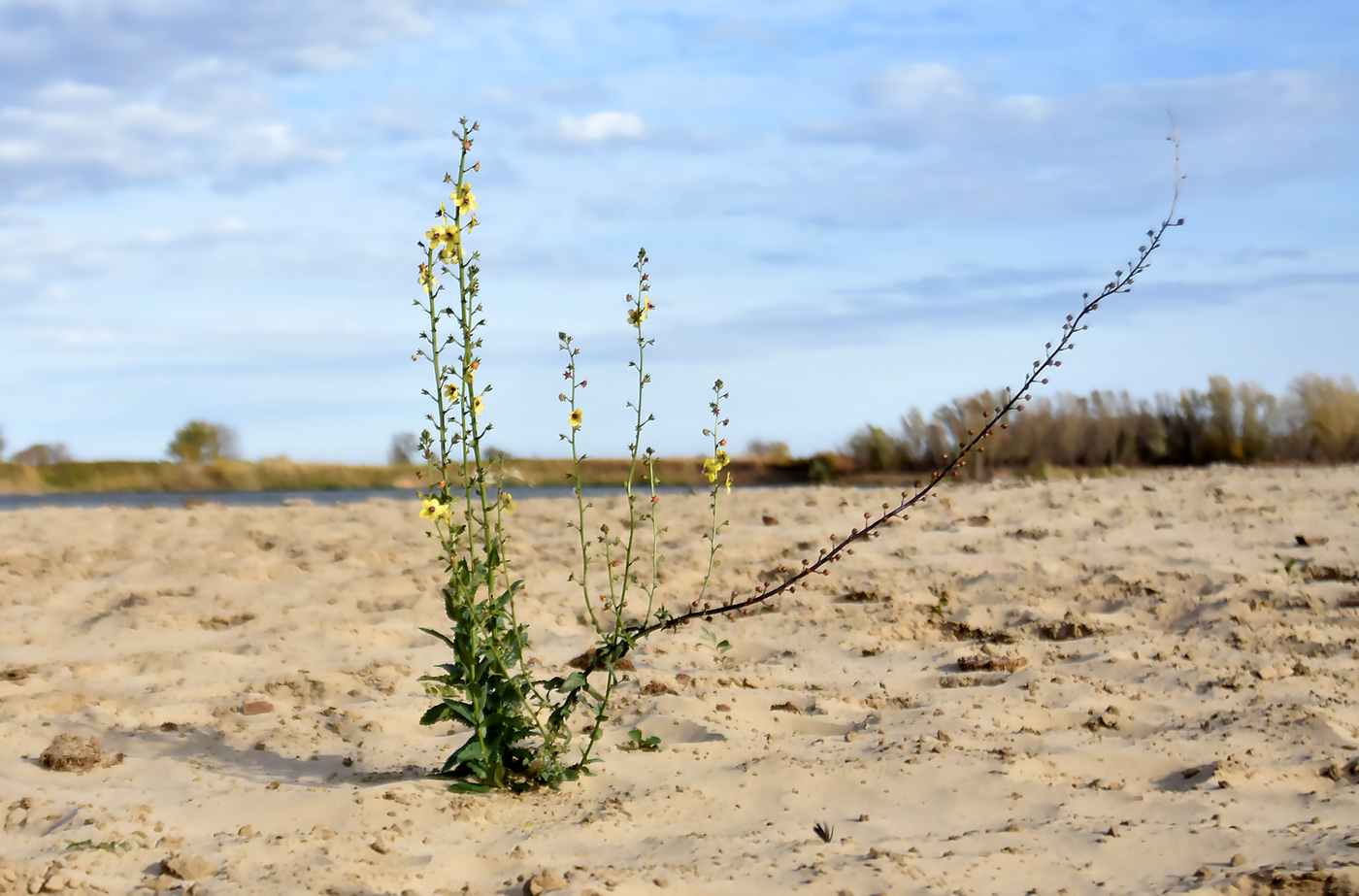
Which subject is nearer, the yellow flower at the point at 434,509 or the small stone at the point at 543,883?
the small stone at the point at 543,883

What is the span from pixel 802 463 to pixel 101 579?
9732 mm

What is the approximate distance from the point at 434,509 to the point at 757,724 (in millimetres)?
1460

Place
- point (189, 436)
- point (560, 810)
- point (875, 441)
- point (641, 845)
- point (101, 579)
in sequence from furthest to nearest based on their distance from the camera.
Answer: point (189, 436) → point (875, 441) → point (101, 579) → point (560, 810) → point (641, 845)

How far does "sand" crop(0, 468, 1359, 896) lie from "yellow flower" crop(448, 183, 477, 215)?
1.50 m

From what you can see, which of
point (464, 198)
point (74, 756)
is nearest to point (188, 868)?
point (74, 756)

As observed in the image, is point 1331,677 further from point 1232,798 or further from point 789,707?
point 789,707

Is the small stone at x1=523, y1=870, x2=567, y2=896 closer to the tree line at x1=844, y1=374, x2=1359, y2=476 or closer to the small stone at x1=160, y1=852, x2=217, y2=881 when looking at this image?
the small stone at x1=160, y1=852, x2=217, y2=881

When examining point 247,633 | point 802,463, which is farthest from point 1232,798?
point 802,463

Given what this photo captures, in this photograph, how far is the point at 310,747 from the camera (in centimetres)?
338

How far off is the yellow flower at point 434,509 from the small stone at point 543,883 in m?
0.84

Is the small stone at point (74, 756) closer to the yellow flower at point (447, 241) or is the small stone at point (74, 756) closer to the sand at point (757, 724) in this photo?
the sand at point (757, 724)

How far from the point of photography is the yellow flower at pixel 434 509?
8.62 feet

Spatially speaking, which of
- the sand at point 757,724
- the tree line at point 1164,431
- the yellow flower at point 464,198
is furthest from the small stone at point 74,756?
the tree line at point 1164,431

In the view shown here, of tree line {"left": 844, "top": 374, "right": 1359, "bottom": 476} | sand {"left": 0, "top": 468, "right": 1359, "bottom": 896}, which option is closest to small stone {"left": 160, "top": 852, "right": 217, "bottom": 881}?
sand {"left": 0, "top": 468, "right": 1359, "bottom": 896}
